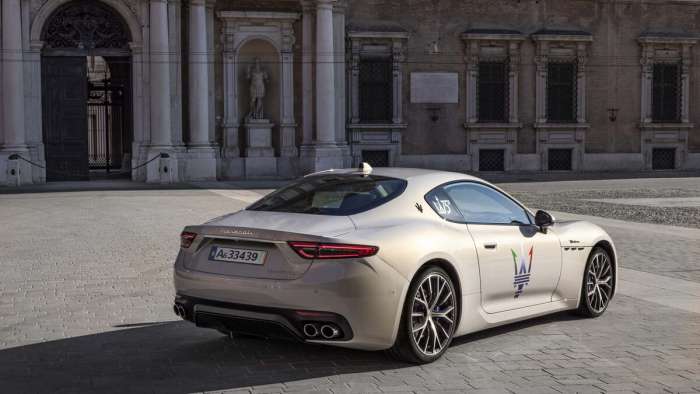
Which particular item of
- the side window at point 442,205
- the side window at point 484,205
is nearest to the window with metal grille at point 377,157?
the side window at point 484,205

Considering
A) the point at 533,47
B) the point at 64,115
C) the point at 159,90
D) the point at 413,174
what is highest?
the point at 533,47

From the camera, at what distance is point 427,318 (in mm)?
6875

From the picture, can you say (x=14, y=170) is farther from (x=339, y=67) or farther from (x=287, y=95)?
(x=339, y=67)

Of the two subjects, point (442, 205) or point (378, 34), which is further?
point (378, 34)

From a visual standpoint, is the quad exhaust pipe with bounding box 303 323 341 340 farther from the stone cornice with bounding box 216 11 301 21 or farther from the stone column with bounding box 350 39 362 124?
the stone column with bounding box 350 39 362 124

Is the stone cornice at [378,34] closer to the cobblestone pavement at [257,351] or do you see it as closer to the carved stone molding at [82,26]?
the carved stone molding at [82,26]

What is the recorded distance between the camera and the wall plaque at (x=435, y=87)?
35969mm

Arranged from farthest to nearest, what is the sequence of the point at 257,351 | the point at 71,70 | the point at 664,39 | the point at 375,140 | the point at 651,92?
the point at 651,92 < the point at 664,39 < the point at 375,140 < the point at 71,70 < the point at 257,351

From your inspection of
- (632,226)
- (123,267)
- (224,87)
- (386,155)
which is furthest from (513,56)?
(123,267)

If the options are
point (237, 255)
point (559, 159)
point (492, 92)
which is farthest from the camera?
point (559, 159)

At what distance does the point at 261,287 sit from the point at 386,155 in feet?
96.9

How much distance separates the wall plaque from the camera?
36.0m

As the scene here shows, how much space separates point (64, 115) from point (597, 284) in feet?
83.6

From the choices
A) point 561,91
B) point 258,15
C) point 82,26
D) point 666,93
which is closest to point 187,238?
point 82,26
